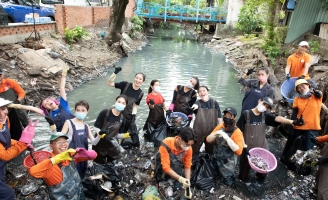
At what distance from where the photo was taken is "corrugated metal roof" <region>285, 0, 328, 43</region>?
37.5 feet

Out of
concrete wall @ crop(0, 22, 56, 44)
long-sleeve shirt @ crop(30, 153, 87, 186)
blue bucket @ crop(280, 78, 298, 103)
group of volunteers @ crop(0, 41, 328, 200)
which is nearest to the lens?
long-sleeve shirt @ crop(30, 153, 87, 186)

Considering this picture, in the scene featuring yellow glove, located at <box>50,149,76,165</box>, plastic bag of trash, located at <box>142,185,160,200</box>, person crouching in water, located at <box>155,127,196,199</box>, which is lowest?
plastic bag of trash, located at <box>142,185,160,200</box>

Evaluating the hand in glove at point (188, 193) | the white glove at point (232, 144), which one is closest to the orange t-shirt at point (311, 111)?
the white glove at point (232, 144)

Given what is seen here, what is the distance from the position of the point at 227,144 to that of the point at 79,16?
1386 cm

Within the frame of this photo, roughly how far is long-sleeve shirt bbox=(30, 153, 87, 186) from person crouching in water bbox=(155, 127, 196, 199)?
1343 mm

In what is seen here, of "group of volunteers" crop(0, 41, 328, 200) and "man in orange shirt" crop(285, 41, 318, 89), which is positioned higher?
"man in orange shirt" crop(285, 41, 318, 89)

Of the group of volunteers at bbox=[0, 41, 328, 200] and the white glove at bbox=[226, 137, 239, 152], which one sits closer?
the group of volunteers at bbox=[0, 41, 328, 200]

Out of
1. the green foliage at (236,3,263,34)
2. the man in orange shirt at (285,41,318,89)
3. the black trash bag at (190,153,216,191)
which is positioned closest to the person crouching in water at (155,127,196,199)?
the black trash bag at (190,153,216,191)

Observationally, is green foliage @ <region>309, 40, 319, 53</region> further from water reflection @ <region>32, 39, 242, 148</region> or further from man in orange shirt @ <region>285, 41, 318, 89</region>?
man in orange shirt @ <region>285, 41, 318, 89</region>

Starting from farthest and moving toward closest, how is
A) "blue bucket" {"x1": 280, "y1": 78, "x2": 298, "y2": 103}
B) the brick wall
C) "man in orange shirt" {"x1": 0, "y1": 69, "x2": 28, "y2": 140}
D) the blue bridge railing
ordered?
1. the blue bridge railing
2. the brick wall
3. "blue bucket" {"x1": 280, "y1": 78, "x2": 298, "y2": 103}
4. "man in orange shirt" {"x1": 0, "y1": 69, "x2": 28, "y2": 140}

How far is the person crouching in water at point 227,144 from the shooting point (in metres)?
3.46

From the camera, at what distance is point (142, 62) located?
1445 centimetres

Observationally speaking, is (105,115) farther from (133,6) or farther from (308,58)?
(133,6)

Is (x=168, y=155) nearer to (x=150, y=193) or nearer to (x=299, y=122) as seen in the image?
(x=150, y=193)
